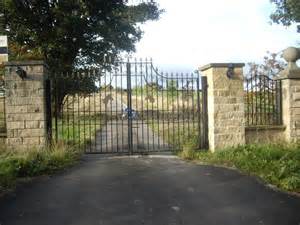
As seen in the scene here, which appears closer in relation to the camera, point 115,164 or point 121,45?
point 115,164

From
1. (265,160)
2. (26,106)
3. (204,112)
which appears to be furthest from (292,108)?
(26,106)

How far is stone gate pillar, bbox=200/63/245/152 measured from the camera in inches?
465

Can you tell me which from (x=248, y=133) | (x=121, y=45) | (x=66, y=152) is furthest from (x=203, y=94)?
(x=121, y=45)

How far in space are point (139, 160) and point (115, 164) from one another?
0.80 meters

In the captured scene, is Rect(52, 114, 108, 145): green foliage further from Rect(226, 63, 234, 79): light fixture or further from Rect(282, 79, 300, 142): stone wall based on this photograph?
Rect(282, 79, 300, 142): stone wall

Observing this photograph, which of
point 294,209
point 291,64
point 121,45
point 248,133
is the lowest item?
point 294,209

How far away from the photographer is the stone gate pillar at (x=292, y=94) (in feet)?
40.3

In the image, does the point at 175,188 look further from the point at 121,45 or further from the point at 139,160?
the point at 121,45

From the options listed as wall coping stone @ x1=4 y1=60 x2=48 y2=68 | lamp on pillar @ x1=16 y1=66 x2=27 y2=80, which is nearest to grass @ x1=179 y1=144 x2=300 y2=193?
wall coping stone @ x1=4 y1=60 x2=48 y2=68

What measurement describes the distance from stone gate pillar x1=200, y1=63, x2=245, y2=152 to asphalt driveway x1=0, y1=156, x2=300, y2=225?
6.40ft

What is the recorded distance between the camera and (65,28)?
72.6ft

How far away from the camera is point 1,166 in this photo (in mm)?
9172

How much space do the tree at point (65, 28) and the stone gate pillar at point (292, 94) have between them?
11.6 metres

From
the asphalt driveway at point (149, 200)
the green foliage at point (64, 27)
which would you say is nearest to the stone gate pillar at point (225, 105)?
the asphalt driveway at point (149, 200)
